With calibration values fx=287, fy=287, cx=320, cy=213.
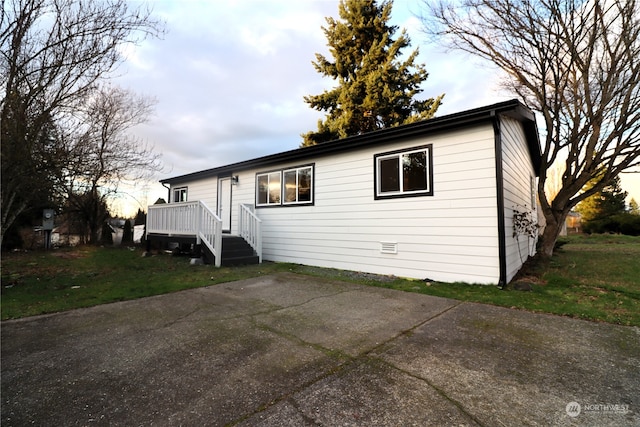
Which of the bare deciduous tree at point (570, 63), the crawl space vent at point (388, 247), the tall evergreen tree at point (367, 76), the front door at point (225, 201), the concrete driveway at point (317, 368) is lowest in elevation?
the concrete driveway at point (317, 368)

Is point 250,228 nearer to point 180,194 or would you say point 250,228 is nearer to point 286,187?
point 286,187

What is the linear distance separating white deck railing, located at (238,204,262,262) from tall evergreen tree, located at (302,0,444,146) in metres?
10.0

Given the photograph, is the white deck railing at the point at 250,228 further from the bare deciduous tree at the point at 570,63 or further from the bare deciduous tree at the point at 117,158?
the bare deciduous tree at the point at 570,63

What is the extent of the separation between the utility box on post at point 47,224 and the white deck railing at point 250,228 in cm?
767

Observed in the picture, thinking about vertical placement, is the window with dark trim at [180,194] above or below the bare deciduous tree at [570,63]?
below

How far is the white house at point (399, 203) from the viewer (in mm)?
5266

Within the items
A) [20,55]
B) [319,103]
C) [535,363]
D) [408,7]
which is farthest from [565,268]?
[319,103]

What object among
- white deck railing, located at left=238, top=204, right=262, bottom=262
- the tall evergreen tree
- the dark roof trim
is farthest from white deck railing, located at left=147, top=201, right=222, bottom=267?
the tall evergreen tree

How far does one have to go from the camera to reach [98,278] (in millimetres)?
5973

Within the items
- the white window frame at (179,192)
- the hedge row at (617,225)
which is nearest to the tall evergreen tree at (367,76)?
the white window frame at (179,192)

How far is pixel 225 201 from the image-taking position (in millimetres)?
10742

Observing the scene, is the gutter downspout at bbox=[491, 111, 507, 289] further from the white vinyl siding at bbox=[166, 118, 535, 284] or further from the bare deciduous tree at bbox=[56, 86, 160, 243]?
the bare deciduous tree at bbox=[56, 86, 160, 243]

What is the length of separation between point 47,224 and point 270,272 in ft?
32.5

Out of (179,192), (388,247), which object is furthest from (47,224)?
(388,247)
